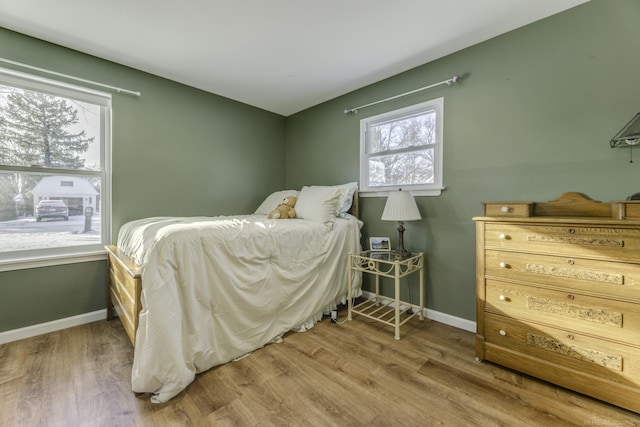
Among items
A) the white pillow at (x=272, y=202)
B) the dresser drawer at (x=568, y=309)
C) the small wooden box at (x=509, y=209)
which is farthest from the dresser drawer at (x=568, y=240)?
the white pillow at (x=272, y=202)

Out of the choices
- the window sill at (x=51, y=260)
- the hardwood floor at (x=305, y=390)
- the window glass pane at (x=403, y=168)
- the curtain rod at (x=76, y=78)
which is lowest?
the hardwood floor at (x=305, y=390)

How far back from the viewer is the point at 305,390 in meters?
1.53

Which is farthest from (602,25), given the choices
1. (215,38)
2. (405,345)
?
(215,38)

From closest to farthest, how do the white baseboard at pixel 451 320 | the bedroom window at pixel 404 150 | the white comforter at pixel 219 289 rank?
the white comforter at pixel 219 289, the white baseboard at pixel 451 320, the bedroom window at pixel 404 150

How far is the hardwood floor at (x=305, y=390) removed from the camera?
4.32 ft

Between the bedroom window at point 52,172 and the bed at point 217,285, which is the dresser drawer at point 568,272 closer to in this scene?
the bed at point 217,285

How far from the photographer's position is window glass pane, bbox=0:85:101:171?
2.08m

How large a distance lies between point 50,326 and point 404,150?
3.44m

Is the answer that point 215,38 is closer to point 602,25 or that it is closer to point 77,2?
point 77,2

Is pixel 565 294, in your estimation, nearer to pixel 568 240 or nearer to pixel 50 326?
pixel 568 240

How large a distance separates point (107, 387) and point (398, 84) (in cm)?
322

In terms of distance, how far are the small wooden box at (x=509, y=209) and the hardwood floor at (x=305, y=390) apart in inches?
38.6

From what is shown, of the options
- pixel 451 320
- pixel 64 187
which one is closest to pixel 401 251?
pixel 451 320

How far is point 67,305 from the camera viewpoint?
2.27 meters
